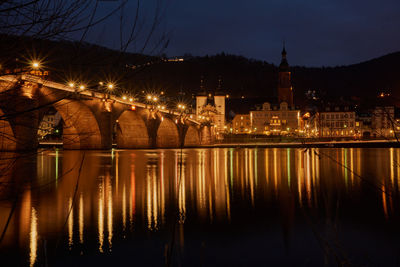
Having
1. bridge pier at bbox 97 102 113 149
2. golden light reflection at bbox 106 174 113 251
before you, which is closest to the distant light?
golden light reflection at bbox 106 174 113 251

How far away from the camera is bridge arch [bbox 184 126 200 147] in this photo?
337ft

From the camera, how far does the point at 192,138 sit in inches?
4082

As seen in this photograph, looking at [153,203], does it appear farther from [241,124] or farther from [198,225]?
[241,124]

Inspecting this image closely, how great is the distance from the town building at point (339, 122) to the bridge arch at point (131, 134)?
275ft

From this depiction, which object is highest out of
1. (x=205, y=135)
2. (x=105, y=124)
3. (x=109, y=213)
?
(x=105, y=124)

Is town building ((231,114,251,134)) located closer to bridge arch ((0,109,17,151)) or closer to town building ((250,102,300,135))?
town building ((250,102,300,135))

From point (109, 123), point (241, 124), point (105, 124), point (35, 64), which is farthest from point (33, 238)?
point (241, 124)

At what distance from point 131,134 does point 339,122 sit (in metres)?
87.7

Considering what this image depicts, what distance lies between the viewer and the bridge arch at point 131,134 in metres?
71.1

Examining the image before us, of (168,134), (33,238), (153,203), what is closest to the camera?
(33,238)

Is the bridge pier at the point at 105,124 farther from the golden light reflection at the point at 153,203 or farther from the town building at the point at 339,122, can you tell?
the town building at the point at 339,122

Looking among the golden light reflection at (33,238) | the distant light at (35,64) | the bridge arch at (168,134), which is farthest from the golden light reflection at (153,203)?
the bridge arch at (168,134)

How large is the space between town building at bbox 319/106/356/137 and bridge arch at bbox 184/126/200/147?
55.1 m

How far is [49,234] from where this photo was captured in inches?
424
